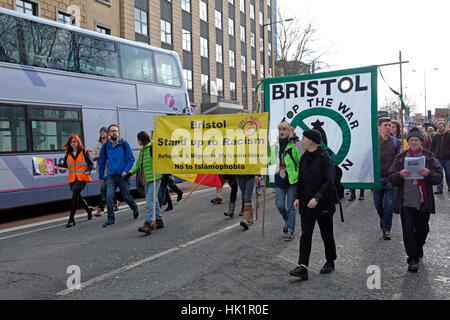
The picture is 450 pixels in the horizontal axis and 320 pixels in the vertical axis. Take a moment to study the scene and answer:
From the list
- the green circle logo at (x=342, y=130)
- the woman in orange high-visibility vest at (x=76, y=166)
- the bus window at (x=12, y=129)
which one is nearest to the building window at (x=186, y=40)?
the bus window at (x=12, y=129)

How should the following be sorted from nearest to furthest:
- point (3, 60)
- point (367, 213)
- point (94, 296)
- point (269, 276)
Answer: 1. point (94, 296)
2. point (269, 276)
3. point (367, 213)
4. point (3, 60)

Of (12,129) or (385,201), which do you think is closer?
(385,201)

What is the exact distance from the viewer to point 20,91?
9.14 meters

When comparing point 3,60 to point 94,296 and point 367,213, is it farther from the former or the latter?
point 367,213

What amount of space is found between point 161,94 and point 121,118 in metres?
1.91

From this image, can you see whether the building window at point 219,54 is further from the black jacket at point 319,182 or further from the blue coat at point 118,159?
the black jacket at point 319,182

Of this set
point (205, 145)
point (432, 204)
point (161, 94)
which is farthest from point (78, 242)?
point (161, 94)

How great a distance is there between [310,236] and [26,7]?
18.5 metres

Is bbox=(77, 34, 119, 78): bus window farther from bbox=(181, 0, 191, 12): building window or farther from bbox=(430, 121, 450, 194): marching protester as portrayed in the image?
bbox=(181, 0, 191, 12): building window

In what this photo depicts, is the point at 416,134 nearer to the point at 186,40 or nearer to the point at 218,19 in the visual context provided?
the point at 186,40

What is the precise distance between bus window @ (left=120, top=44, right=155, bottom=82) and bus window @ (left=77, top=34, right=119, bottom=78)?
0.30m

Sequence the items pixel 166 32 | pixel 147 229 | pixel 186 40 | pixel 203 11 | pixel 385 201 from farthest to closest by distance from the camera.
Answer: pixel 203 11, pixel 186 40, pixel 166 32, pixel 147 229, pixel 385 201

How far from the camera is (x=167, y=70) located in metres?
13.4

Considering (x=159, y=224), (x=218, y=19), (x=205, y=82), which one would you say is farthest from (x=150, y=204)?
(x=218, y=19)
